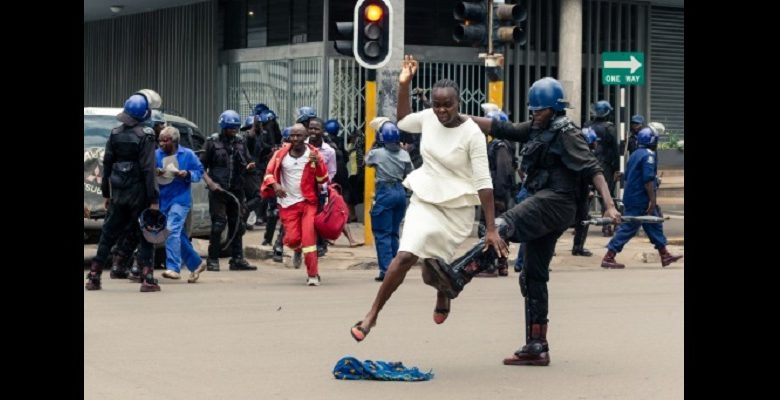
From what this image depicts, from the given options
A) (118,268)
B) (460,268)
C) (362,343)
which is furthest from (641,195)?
(460,268)

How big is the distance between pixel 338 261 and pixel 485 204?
26.9 ft

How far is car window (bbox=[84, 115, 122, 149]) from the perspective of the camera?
1716cm

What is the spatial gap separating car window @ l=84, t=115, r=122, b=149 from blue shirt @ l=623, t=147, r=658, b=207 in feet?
18.8

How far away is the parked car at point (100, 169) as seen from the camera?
1675 cm

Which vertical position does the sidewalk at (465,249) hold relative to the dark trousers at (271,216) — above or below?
below

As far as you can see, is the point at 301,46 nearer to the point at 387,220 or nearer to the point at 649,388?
the point at 387,220

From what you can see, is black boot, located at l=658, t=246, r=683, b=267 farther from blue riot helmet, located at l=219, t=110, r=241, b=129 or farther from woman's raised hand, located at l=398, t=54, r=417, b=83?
woman's raised hand, located at l=398, t=54, r=417, b=83

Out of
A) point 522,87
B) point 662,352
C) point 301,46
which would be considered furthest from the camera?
point 522,87

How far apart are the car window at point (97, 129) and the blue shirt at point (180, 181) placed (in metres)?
1.76

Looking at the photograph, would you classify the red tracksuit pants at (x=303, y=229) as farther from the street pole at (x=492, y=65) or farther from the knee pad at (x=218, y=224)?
the street pole at (x=492, y=65)

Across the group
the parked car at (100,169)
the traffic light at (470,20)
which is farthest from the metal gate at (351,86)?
the traffic light at (470,20)

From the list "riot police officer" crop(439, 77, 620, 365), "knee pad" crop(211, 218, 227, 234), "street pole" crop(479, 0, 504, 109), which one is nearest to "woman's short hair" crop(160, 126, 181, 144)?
"knee pad" crop(211, 218, 227, 234)

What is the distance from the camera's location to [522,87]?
26938mm
